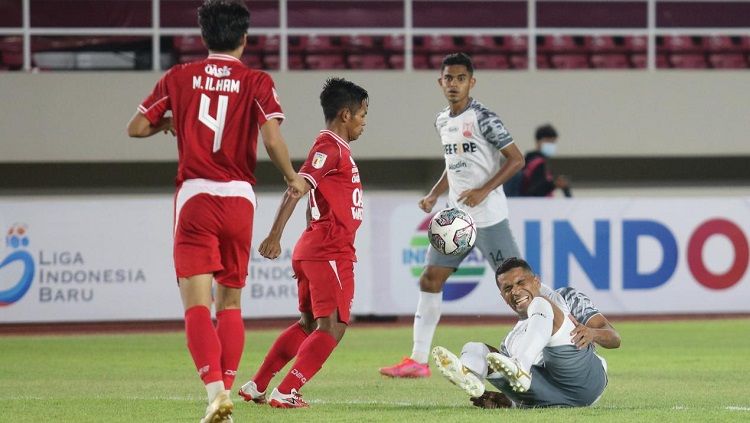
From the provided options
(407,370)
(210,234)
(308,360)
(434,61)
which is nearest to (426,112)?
(434,61)

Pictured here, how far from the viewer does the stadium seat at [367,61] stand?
Result: 67.3 feet

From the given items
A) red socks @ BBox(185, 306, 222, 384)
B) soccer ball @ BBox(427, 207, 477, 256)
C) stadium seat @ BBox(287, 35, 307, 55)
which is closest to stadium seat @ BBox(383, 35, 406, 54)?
stadium seat @ BBox(287, 35, 307, 55)

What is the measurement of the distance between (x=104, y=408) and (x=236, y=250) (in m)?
1.58

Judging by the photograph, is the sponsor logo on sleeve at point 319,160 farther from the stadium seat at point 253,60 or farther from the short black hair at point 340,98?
the stadium seat at point 253,60

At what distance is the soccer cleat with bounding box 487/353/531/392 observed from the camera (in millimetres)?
6641

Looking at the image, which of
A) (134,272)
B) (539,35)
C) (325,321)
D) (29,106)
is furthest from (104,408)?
(539,35)

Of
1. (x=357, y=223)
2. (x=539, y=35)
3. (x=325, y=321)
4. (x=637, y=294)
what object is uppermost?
(x=539, y=35)

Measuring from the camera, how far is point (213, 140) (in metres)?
6.53

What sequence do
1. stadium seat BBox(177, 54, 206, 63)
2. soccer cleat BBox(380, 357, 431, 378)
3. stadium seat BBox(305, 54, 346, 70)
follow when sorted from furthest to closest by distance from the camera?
stadium seat BBox(305, 54, 346, 70), stadium seat BBox(177, 54, 206, 63), soccer cleat BBox(380, 357, 431, 378)

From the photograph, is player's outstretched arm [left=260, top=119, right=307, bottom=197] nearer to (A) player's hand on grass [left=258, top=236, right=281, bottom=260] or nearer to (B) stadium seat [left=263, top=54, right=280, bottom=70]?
(A) player's hand on grass [left=258, top=236, right=281, bottom=260]

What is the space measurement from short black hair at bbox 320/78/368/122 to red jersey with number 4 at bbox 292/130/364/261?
152 millimetres

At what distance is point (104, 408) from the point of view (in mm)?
7574

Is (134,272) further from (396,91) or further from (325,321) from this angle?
(325,321)

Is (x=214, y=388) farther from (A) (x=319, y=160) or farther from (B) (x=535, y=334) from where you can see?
(A) (x=319, y=160)
